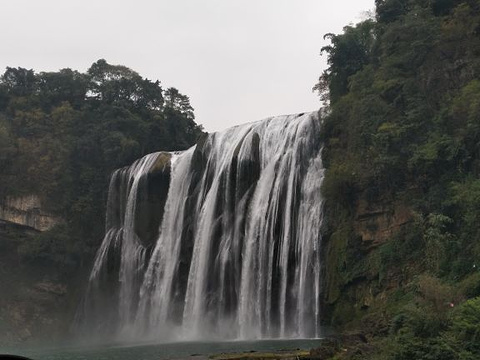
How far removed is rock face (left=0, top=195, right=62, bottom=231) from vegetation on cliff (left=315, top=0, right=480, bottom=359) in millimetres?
21132

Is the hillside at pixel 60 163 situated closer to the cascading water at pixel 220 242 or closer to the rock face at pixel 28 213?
the rock face at pixel 28 213

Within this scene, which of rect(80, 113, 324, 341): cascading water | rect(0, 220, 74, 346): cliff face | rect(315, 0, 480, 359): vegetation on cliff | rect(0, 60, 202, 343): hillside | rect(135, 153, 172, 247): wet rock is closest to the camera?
rect(315, 0, 480, 359): vegetation on cliff

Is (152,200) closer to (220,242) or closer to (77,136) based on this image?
(220,242)

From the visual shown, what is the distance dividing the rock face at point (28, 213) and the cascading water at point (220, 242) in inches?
181

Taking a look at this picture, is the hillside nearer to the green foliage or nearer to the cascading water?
the green foliage

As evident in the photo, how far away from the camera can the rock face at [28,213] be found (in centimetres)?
3972

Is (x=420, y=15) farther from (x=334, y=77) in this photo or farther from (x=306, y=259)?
(x=306, y=259)

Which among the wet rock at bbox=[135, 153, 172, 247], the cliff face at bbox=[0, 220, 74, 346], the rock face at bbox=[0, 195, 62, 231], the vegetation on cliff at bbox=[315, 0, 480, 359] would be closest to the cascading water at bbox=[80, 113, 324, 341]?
the wet rock at bbox=[135, 153, 172, 247]

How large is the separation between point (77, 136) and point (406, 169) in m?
27.8

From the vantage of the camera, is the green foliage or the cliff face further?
the green foliage

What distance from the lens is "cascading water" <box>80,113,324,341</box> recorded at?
2642 centimetres

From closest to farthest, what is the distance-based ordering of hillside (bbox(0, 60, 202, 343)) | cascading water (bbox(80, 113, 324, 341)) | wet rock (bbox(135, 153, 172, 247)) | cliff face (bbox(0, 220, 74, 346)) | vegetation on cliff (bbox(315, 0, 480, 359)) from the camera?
vegetation on cliff (bbox(315, 0, 480, 359))
cascading water (bbox(80, 113, 324, 341))
wet rock (bbox(135, 153, 172, 247))
cliff face (bbox(0, 220, 74, 346))
hillside (bbox(0, 60, 202, 343))

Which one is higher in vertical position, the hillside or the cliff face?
the hillside

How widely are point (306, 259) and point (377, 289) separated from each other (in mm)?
3749
